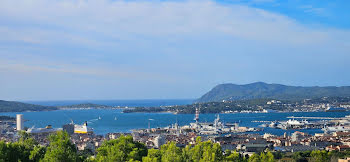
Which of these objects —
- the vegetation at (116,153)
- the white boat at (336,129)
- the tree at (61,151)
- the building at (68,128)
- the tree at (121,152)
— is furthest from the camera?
the white boat at (336,129)

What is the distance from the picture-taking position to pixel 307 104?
86438mm

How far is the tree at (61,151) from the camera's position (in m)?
9.43

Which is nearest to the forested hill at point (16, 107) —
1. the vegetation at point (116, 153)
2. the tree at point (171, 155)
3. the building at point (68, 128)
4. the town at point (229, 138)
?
the town at point (229, 138)

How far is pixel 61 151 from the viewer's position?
9445 mm

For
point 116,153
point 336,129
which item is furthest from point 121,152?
point 336,129

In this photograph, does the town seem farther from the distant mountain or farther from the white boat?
the distant mountain

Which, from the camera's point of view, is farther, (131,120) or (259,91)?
(259,91)

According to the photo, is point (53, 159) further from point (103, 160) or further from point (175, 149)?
point (175, 149)

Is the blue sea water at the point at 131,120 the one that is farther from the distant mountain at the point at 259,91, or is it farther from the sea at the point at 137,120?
the distant mountain at the point at 259,91

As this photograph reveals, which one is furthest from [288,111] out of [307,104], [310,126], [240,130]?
[240,130]

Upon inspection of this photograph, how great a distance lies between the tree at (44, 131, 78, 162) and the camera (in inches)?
371

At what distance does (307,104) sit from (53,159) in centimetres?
8241

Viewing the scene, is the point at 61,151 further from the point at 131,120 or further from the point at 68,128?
the point at 131,120

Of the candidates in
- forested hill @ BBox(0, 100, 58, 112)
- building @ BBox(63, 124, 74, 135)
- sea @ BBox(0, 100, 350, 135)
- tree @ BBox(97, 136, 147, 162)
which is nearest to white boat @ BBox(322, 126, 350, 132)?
sea @ BBox(0, 100, 350, 135)
